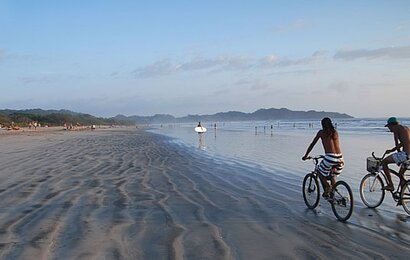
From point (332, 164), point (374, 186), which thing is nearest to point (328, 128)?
point (332, 164)

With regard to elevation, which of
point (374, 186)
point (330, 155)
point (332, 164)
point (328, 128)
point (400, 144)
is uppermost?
point (328, 128)

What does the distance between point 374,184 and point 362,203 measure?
0.68m

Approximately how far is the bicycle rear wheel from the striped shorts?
0.46 metres

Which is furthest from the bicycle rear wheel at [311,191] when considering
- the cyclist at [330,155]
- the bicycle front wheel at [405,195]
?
the bicycle front wheel at [405,195]

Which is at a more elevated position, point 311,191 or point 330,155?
point 330,155

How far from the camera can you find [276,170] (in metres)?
14.8

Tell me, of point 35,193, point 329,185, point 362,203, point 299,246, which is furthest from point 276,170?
point 299,246

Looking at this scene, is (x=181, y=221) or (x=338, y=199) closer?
(x=181, y=221)

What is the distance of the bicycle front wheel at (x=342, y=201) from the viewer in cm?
720

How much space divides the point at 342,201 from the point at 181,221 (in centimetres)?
289

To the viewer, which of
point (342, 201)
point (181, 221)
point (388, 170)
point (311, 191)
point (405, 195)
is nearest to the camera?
point (181, 221)

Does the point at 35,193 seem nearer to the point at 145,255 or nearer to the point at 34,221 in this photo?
the point at 34,221

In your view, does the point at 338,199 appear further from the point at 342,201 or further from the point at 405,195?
the point at 405,195

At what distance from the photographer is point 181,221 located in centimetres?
717
